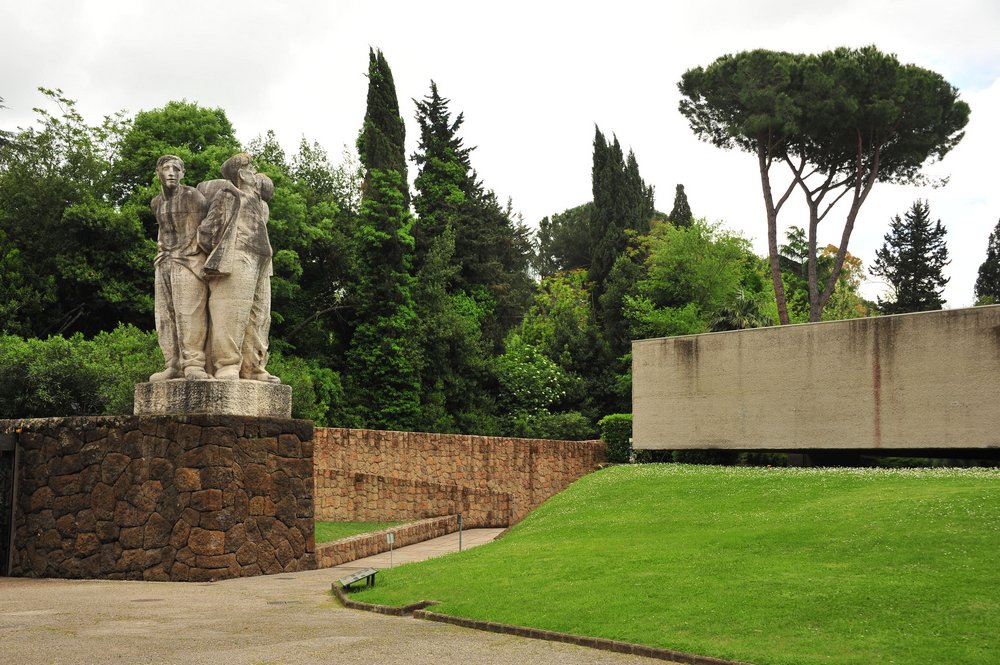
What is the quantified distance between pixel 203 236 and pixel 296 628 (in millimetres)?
6258

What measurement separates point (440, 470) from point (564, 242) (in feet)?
140

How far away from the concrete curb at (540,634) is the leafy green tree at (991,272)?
56.1 metres

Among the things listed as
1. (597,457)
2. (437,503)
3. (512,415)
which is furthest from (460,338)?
(437,503)

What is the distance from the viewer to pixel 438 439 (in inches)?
1041

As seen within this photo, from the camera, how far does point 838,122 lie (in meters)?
38.2

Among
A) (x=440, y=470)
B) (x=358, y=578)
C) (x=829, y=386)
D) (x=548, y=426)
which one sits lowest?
(x=358, y=578)

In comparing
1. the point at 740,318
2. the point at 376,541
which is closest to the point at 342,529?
the point at 376,541

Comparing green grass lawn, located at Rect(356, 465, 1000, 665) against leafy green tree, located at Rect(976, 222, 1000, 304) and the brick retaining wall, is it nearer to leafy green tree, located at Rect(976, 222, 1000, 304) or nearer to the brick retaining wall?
the brick retaining wall

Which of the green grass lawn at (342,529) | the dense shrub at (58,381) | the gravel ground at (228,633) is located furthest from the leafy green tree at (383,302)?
the gravel ground at (228,633)

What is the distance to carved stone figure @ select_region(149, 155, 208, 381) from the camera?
14.0 metres

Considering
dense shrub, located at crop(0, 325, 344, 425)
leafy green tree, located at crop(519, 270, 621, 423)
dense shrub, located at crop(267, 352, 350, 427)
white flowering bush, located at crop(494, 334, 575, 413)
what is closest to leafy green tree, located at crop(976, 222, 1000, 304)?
leafy green tree, located at crop(519, 270, 621, 423)

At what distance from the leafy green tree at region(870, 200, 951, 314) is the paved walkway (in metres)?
51.1

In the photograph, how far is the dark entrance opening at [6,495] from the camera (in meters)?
14.4

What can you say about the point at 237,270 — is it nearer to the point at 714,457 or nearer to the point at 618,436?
the point at 714,457
